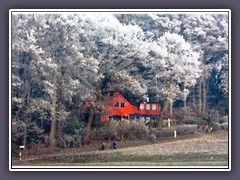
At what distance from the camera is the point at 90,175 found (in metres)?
6.00

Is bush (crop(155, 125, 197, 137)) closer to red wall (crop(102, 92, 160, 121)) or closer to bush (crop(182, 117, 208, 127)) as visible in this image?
bush (crop(182, 117, 208, 127))

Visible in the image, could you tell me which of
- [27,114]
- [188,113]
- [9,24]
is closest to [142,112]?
[188,113]

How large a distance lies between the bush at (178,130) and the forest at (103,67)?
0.13m

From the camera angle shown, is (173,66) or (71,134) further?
(173,66)

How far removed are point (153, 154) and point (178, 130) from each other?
44 centimetres

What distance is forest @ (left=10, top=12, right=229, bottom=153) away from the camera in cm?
596

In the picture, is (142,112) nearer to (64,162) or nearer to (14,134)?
(64,162)

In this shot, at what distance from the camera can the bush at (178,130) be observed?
19.8ft

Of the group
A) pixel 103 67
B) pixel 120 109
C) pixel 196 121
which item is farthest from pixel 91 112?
pixel 196 121

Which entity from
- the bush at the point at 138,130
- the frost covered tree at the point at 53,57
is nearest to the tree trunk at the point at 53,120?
the frost covered tree at the point at 53,57

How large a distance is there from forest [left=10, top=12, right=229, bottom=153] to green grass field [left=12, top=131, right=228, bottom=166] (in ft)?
0.55

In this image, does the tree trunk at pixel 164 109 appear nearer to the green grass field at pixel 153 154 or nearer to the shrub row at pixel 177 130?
the shrub row at pixel 177 130

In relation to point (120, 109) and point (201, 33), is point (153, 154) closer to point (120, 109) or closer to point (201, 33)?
point (120, 109)

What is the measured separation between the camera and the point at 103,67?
239 inches
